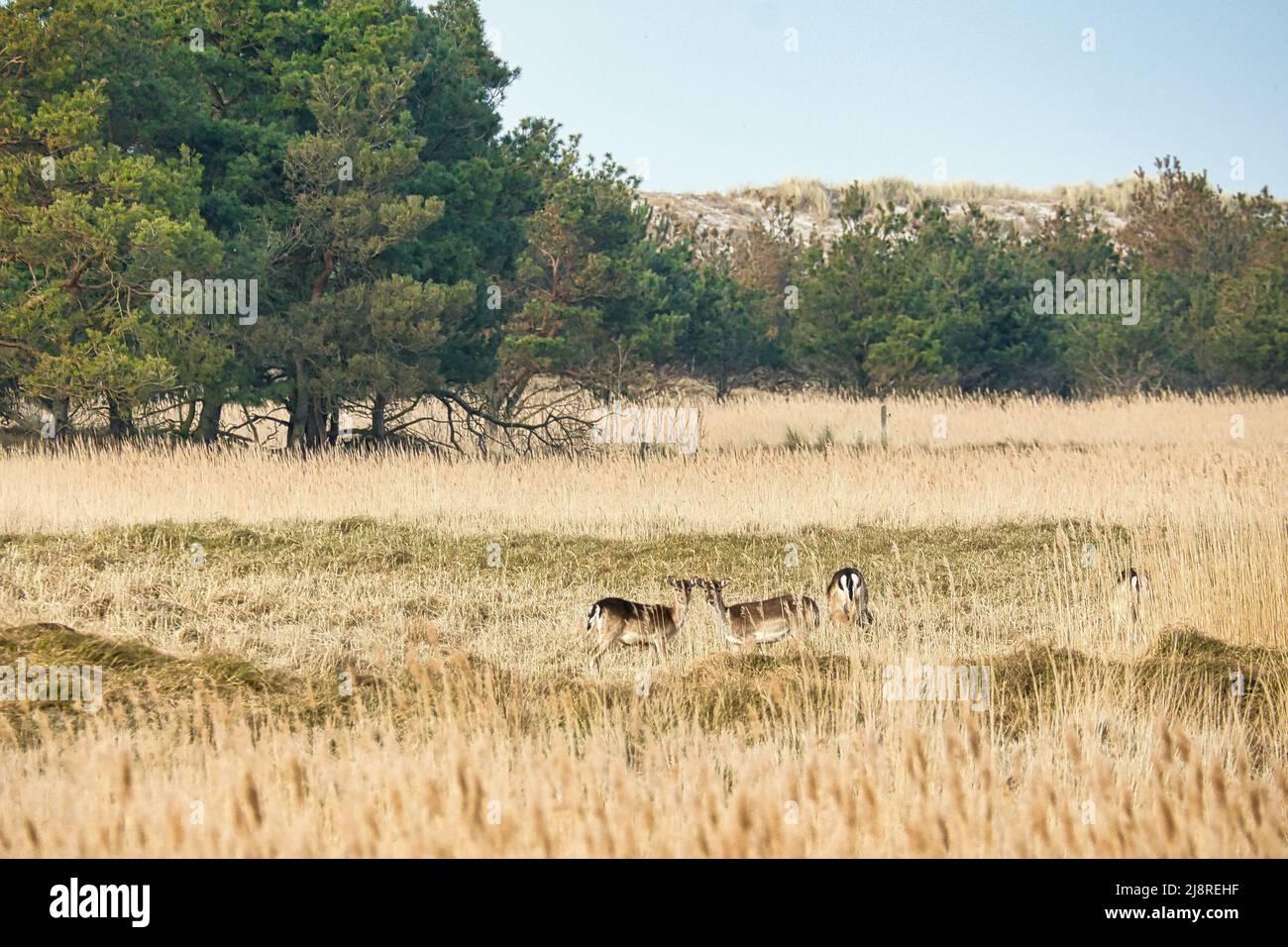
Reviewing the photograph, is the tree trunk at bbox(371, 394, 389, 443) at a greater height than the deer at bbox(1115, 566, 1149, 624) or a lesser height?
greater

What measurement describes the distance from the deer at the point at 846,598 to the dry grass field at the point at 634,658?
0.70ft

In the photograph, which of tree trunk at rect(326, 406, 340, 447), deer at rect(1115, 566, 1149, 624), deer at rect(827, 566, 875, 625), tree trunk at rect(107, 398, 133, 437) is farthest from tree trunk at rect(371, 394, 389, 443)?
deer at rect(1115, 566, 1149, 624)

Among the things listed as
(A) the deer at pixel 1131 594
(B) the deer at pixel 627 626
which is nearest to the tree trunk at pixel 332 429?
(B) the deer at pixel 627 626

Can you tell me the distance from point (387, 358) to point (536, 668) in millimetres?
13201

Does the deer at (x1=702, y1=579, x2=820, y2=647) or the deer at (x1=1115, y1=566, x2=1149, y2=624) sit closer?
the deer at (x1=702, y1=579, x2=820, y2=647)

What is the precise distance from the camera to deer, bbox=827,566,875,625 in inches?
395

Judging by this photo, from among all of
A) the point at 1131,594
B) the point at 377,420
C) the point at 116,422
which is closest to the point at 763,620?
the point at 1131,594

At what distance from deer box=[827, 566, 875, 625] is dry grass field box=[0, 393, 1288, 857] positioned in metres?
0.21

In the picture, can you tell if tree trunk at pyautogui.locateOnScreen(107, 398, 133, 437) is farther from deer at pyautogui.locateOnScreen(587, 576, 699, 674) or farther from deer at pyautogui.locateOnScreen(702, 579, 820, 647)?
deer at pyautogui.locateOnScreen(702, 579, 820, 647)

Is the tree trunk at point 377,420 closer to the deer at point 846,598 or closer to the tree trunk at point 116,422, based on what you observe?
the tree trunk at point 116,422
